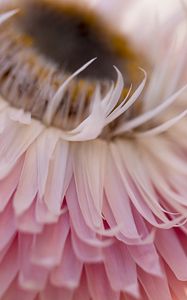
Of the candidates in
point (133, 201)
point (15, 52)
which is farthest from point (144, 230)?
point (15, 52)

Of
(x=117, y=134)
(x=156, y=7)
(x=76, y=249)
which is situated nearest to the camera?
(x=76, y=249)

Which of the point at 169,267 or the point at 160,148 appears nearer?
the point at 169,267

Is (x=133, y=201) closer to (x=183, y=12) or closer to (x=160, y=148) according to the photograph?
(x=160, y=148)

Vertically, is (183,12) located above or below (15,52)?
above

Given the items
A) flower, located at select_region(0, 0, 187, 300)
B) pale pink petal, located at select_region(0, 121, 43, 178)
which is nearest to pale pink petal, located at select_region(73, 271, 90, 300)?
flower, located at select_region(0, 0, 187, 300)

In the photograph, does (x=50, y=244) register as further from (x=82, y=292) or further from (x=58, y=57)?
(x=58, y=57)

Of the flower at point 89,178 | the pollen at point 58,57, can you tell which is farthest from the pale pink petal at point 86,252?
the pollen at point 58,57

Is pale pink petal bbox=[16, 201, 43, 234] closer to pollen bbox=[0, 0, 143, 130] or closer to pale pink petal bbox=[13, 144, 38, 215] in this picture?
pale pink petal bbox=[13, 144, 38, 215]

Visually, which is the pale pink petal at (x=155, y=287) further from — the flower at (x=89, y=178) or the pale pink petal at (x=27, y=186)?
the pale pink petal at (x=27, y=186)
